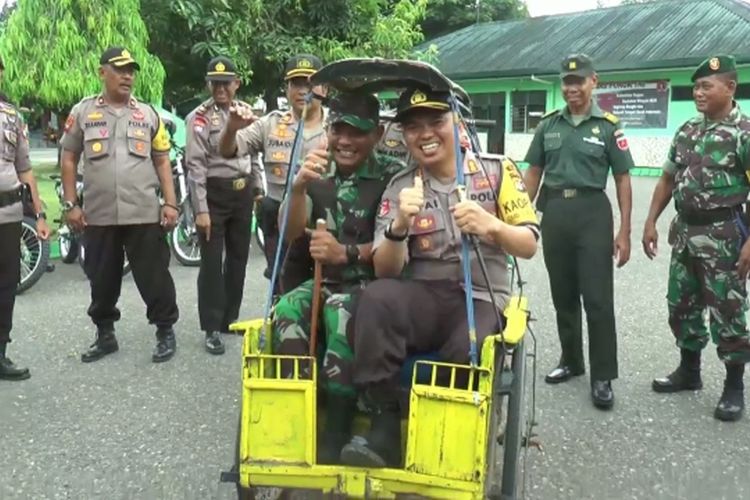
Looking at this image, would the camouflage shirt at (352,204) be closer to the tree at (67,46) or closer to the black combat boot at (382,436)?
the black combat boot at (382,436)

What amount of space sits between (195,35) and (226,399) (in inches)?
268

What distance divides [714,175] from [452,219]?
1.88 meters

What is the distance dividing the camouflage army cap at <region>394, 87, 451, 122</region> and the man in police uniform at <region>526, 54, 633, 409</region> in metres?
1.63

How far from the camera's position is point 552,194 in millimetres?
4461

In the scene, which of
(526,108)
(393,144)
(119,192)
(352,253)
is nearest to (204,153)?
(119,192)

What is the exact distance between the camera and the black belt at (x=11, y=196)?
4586 mm

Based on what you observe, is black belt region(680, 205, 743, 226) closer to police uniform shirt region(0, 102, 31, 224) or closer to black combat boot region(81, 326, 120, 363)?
black combat boot region(81, 326, 120, 363)

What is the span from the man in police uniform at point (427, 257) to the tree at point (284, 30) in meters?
6.81

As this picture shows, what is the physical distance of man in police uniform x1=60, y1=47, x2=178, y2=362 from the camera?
4801 millimetres

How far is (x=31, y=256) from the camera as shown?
7070mm

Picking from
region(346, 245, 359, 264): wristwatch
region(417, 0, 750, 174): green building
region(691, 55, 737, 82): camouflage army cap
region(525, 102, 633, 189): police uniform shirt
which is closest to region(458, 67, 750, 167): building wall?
region(417, 0, 750, 174): green building

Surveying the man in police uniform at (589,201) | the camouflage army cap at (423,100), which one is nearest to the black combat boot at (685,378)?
the man in police uniform at (589,201)

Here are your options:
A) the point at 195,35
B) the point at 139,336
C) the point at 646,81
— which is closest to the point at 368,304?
the point at 139,336

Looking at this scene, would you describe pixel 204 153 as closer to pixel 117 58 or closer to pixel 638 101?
pixel 117 58
